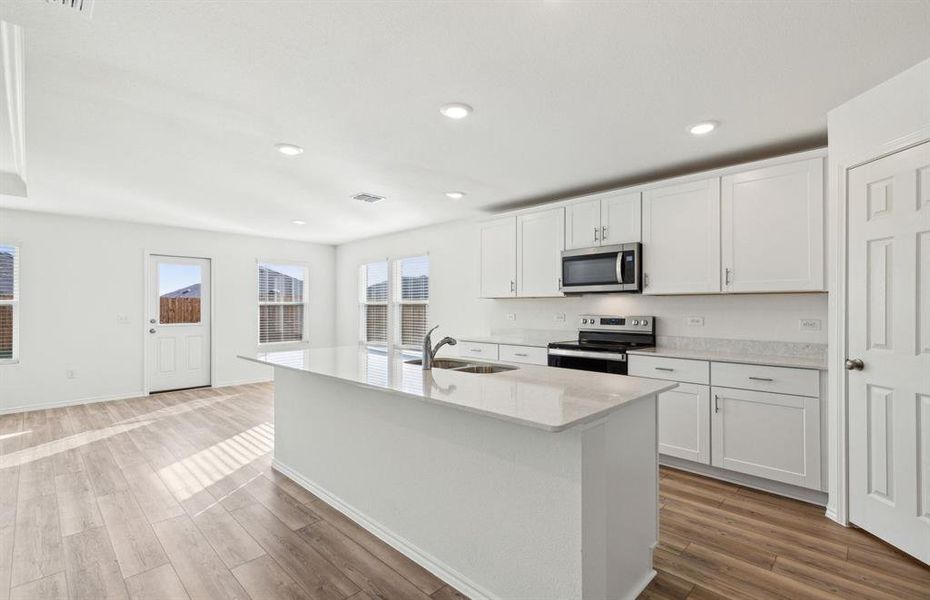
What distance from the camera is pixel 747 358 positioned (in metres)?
3.12

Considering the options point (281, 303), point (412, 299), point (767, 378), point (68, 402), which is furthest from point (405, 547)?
point (281, 303)

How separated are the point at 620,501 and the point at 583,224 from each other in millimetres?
2876

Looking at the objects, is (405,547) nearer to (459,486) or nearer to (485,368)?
(459,486)

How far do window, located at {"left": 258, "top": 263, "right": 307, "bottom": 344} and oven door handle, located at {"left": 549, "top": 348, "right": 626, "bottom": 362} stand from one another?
522 centimetres

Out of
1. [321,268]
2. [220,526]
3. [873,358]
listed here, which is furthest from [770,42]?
[321,268]

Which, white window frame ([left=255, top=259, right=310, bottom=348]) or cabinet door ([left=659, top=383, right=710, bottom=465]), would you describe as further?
white window frame ([left=255, top=259, right=310, bottom=348])

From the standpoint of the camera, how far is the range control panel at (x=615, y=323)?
4.00 metres

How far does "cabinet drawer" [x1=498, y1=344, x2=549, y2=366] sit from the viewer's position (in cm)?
427

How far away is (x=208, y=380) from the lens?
674cm

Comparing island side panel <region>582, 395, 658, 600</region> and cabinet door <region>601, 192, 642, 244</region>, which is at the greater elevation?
cabinet door <region>601, 192, 642, 244</region>

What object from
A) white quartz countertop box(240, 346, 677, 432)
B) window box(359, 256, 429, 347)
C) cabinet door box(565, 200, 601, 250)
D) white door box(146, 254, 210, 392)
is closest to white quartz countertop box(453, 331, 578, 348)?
cabinet door box(565, 200, 601, 250)

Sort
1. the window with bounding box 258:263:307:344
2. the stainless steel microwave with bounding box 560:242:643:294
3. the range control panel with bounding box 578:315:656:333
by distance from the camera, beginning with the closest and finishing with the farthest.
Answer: the stainless steel microwave with bounding box 560:242:643:294
the range control panel with bounding box 578:315:656:333
the window with bounding box 258:263:307:344

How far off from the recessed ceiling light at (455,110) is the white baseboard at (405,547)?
2.40 metres

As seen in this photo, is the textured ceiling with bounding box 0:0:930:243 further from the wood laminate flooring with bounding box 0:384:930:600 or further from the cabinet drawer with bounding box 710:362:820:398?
the wood laminate flooring with bounding box 0:384:930:600
